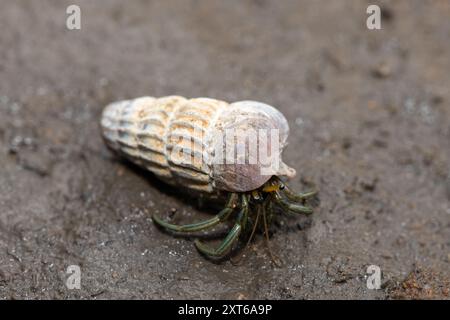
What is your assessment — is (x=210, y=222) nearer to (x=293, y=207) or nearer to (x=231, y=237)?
(x=231, y=237)

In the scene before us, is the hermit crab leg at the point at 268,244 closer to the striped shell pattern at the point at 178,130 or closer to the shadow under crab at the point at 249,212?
the shadow under crab at the point at 249,212

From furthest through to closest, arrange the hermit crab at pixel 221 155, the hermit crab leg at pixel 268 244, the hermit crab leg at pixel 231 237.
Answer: the hermit crab leg at pixel 268 244
the hermit crab leg at pixel 231 237
the hermit crab at pixel 221 155

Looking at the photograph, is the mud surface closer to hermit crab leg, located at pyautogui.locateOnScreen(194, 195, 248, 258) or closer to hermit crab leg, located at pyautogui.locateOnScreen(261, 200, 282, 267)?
hermit crab leg, located at pyautogui.locateOnScreen(261, 200, 282, 267)

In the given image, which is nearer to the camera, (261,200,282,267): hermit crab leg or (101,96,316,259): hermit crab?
(101,96,316,259): hermit crab

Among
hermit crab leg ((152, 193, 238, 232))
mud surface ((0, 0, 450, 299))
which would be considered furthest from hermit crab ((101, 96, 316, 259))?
mud surface ((0, 0, 450, 299))

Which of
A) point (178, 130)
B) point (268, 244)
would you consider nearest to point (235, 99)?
point (178, 130)

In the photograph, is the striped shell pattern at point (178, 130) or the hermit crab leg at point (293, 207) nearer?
the striped shell pattern at point (178, 130)

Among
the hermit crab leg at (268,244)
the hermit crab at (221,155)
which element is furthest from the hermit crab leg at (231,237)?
the hermit crab leg at (268,244)
